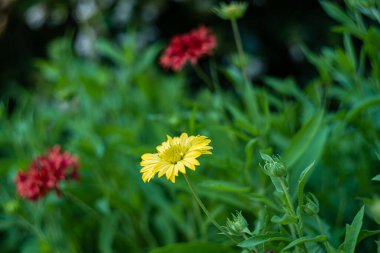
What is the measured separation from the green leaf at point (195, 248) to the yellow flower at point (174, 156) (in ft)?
0.89

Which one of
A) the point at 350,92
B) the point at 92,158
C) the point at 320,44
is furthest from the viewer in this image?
the point at 320,44

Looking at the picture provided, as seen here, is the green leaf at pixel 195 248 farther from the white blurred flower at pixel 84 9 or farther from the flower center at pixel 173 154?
the white blurred flower at pixel 84 9

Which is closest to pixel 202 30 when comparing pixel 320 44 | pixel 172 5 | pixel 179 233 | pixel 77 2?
pixel 179 233

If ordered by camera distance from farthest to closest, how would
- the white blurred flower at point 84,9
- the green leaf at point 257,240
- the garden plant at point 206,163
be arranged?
the white blurred flower at point 84,9 → the garden plant at point 206,163 → the green leaf at point 257,240

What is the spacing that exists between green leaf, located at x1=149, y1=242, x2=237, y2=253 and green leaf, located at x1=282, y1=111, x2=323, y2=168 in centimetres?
19

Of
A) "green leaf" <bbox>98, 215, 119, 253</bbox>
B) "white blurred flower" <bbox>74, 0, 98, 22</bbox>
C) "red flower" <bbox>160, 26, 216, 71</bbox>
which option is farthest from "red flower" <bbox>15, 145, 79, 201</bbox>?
"white blurred flower" <bbox>74, 0, 98, 22</bbox>

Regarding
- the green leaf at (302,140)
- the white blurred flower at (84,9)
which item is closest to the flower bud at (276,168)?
the green leaf at (302,140)

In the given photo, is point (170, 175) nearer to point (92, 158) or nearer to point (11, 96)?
point (92, 158)

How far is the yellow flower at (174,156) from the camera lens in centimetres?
72

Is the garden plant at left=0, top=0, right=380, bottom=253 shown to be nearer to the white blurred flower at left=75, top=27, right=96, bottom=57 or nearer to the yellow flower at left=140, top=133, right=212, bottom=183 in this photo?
the yellow flower at left=140, top=133, right=212, bottom=183

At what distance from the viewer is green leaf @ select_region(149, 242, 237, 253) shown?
988 mm

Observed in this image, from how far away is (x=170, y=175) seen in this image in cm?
71

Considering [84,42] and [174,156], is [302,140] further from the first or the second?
[84,42]

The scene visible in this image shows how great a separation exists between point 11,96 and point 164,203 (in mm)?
1591
